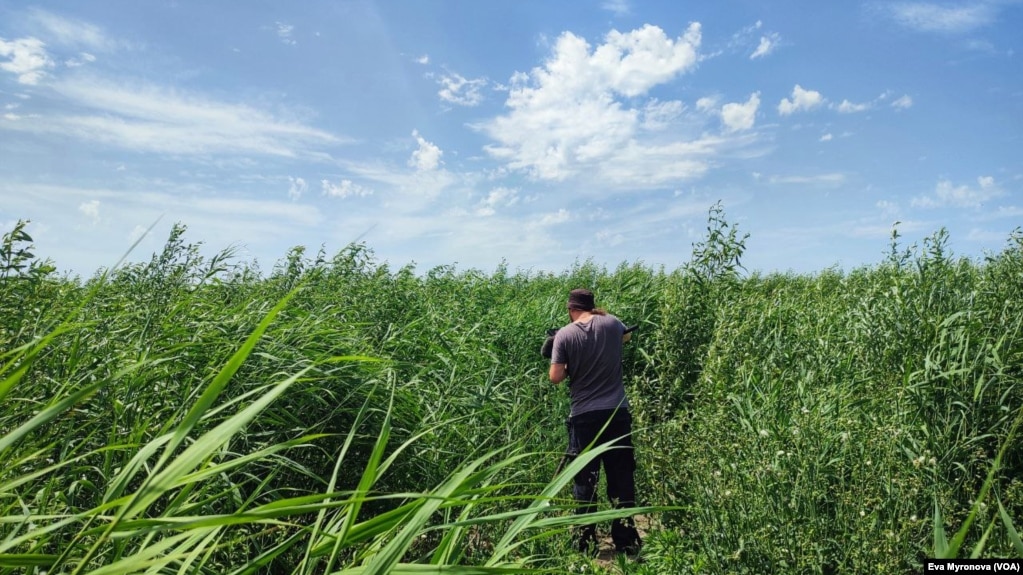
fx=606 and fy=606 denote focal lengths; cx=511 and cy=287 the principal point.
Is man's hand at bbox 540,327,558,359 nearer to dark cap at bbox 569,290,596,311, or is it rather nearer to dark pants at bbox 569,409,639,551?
dark cap at bbox 569,290,596,311

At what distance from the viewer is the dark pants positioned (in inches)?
197

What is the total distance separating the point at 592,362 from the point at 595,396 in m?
0.30

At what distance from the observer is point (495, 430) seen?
4465mm

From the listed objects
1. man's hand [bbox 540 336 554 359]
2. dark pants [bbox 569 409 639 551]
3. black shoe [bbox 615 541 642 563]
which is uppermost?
man's hand [bbox 540 336 554 359]

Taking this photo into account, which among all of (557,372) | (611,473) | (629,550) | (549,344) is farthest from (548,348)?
(629,550)

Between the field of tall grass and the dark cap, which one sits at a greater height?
the dark cap

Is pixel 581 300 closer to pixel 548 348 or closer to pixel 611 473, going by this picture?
pixel 548 348

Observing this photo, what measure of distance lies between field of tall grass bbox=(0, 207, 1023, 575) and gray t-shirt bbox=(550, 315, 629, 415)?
15.4 inches

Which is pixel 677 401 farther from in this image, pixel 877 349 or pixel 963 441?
pixel 963 441

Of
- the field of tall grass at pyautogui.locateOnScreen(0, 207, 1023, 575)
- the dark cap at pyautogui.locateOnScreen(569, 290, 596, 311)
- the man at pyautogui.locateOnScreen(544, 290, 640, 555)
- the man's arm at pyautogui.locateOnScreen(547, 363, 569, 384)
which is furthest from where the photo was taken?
the dark cap at pyautogui.locateOnScreen(569, 290, 596, 311)

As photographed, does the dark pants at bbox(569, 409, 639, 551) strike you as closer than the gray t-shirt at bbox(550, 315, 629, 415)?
Yes

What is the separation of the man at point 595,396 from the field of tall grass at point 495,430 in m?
0.26

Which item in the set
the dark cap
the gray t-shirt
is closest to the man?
the gray t-shirt

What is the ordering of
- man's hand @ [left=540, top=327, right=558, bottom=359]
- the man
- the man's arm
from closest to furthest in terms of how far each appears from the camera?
the man < the man's arm < man's hand @ [left=540, top=327, right=558, bottom=359]
